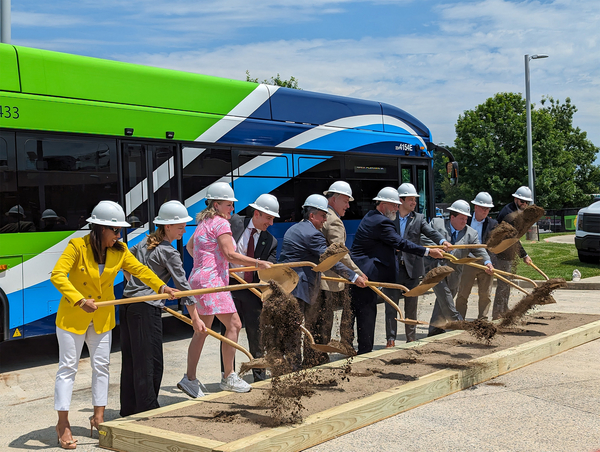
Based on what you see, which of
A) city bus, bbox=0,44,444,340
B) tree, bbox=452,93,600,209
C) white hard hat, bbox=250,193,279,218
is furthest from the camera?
tree, bbox=452,93,600,209

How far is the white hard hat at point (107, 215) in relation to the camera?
508cm

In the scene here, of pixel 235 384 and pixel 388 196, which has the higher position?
pixel 388 196

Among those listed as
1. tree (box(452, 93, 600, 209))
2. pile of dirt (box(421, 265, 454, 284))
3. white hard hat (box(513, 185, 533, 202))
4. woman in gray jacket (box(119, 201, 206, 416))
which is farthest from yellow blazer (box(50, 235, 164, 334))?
tree (box(452, 93, 600, 209))

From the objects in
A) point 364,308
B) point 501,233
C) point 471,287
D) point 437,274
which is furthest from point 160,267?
point 471,287

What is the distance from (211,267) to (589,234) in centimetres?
1468

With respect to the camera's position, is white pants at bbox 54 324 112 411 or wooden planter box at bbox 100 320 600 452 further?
white pants at bbox 54 324 112 411

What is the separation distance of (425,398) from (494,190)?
4405 cm

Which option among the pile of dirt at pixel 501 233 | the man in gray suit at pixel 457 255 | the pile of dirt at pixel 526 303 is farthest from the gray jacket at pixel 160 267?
the pile of dirt at pixel 526 303

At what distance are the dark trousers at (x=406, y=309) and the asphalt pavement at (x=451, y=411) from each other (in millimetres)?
1751

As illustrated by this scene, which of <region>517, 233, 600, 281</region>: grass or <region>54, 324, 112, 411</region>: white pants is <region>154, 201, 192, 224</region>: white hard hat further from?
<region>517, 233, 600, 281</region>: grass

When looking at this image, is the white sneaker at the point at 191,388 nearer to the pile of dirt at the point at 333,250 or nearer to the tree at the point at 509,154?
the pile of dirt at the point at 333,250

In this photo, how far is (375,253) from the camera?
7.80 metres

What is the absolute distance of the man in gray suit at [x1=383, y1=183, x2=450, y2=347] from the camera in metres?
8.65

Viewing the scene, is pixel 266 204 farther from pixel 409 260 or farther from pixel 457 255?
pixel 457 255
